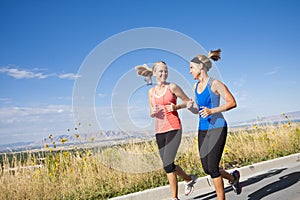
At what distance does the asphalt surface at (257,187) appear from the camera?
5077mm

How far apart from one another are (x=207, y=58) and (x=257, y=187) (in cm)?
270

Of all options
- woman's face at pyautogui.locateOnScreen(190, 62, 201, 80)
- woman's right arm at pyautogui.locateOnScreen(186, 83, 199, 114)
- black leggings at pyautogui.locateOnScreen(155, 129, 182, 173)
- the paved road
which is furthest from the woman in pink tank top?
the paved road

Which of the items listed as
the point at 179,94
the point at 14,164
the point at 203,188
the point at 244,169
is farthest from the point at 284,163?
the point at 14,164

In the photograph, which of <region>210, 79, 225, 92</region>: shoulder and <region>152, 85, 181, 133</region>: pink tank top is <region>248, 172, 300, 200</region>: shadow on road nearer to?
<region>152, 85, 181, 133</region>: pink tank top

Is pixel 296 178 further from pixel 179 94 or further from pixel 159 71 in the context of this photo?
pixel 159 71

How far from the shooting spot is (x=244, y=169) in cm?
708

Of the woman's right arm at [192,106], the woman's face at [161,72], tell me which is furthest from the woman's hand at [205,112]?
the woman's face at [161,72]

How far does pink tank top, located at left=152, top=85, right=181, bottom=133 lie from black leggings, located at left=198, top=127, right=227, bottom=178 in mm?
639

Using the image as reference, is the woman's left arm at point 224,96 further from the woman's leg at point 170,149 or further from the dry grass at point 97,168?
the dry grass at point 97,168

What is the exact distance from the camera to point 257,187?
570cm

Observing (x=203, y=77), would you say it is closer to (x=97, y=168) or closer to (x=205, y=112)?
(x=205, y=112)

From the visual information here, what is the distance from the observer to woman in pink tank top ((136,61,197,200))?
15.1ft

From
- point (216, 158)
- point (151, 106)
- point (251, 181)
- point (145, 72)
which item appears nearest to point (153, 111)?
point (151, 106)

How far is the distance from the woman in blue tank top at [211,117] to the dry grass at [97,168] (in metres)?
2.08
